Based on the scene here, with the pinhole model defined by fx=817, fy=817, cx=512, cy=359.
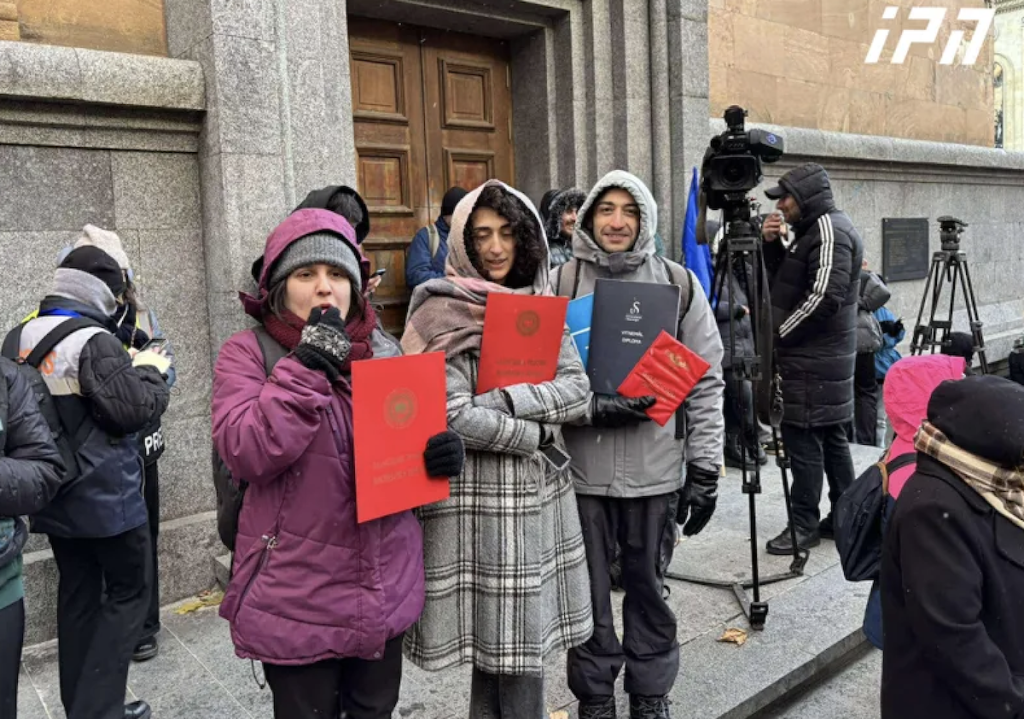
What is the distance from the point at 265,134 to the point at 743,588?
3.43 meters

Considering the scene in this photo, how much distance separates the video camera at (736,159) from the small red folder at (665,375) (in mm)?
1273

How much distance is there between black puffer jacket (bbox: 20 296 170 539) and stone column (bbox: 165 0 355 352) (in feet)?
4.41

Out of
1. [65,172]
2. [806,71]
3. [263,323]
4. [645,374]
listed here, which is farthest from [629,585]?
[806,71]

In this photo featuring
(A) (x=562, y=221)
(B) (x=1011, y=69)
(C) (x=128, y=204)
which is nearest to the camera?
(C) (x=128, y=204)

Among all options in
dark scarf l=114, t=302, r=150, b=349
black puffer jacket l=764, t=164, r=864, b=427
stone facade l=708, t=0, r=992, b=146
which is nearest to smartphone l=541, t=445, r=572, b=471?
dark scarf l=114, t=302, r=150, b=349

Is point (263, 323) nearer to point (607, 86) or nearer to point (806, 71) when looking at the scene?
point (607, 86)

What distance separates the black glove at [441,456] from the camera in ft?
7.00

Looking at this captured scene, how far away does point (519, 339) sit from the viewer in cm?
242

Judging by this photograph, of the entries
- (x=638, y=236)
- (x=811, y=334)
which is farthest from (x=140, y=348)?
(x=811, y=334)

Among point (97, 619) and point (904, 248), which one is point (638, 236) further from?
point (904, 248)

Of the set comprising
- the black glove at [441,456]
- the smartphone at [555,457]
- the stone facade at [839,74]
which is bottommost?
the smartphone at [555,457]

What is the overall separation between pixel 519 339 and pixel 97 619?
1.94 meters

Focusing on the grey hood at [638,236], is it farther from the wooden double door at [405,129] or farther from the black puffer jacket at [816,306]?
the wooden double door at [405,129]

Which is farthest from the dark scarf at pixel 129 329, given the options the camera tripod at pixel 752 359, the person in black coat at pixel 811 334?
the person in black coat at pixel 811 334
